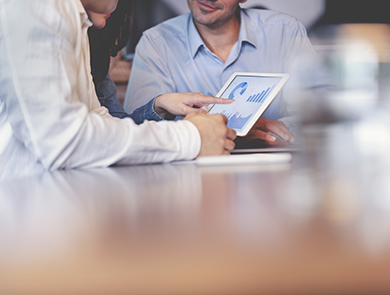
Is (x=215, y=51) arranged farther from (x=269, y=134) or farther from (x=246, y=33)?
(x=269, y=134)

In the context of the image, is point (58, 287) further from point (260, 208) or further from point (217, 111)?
point (217, 111)

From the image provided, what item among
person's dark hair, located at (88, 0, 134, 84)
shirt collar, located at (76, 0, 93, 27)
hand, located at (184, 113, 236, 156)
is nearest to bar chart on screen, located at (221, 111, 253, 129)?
hand, located at (184, 113, 236, 156)

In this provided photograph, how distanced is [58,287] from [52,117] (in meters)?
0.49

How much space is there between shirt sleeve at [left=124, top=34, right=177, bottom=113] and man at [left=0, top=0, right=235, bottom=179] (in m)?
0.92

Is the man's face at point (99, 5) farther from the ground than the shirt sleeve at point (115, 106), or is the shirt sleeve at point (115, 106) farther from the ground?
the man's face at point (99, 5)

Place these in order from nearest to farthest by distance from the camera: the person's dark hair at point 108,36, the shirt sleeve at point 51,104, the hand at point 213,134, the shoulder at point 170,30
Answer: the shirt sleeve at point 51,104 → the hand at point 213,134 → the person's dark hair at point 108,36 → the shoulder at point 170,30

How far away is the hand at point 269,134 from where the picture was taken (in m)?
1.07

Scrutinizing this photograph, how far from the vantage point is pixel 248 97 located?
1.09 meters

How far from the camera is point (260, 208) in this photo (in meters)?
0.30

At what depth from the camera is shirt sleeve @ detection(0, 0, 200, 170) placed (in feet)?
2.05

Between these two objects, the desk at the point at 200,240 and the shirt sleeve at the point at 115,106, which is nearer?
the desk at the point at 200,240

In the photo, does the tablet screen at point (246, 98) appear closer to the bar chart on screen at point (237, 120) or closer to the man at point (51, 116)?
the bar chart on screen at point (237, 120)

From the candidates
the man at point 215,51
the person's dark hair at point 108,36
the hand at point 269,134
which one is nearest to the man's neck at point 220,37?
the man at point 215,51

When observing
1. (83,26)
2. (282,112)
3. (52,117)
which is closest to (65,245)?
(52,117)
